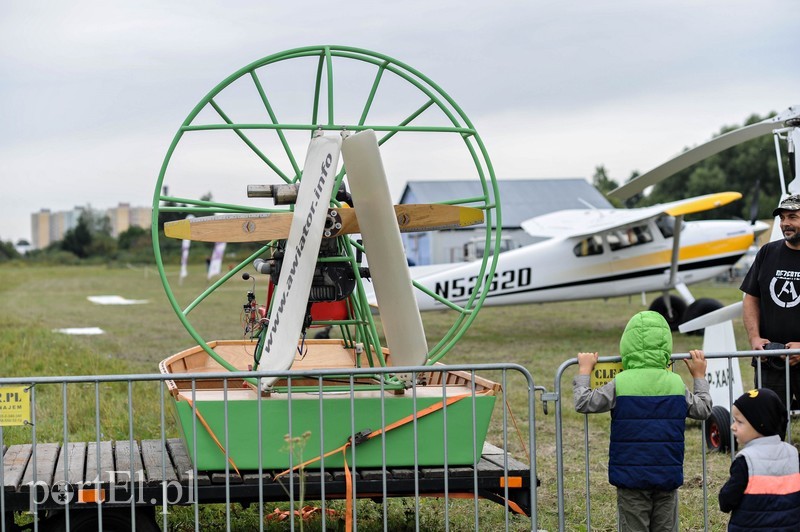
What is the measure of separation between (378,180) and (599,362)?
4.19 ft

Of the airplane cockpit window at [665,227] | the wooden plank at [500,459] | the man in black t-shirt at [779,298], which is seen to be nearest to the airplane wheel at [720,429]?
the man in black t-shirt at [779,298]

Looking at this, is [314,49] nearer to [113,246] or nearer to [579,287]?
[579,287]

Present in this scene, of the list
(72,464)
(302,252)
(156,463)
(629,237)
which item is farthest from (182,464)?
(629,237)

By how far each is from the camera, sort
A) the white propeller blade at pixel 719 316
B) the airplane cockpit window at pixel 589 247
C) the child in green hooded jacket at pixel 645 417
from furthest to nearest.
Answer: the airplane cockpit window at pixel 589 247 → the white propeller blade at pixel 719 316 → the child in green hooded jacket at pixel 645 417

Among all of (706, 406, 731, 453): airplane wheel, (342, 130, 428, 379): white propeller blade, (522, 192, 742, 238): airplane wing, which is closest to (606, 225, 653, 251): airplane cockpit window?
(522, 192, 742, 238): airplane wing

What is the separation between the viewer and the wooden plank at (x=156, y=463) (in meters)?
4.22

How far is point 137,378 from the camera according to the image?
3926 mm

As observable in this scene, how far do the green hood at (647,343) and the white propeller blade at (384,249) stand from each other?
93 centimetres

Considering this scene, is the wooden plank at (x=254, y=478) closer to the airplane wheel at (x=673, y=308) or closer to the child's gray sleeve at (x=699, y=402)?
the child's gray sleeve at (x=699, y=402)

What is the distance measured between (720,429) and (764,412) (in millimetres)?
3497

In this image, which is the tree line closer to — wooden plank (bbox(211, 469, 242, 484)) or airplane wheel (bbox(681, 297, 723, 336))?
airplane wheel (bbox(681, 297, 723, 336))

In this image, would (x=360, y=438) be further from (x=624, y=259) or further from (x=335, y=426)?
(x=624, y=259)

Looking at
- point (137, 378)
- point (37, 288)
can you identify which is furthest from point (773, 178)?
point (137, 378)

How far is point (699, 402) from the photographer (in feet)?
13.7
